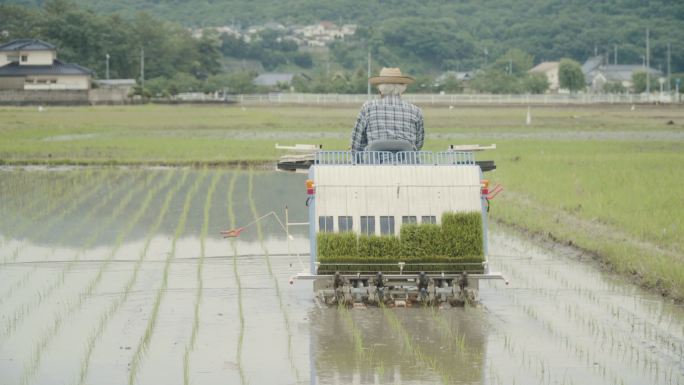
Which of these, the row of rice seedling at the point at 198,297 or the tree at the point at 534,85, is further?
the tree at the point at 534,85

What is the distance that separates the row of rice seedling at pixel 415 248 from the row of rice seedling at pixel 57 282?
238 centimetres

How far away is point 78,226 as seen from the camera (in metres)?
15.8

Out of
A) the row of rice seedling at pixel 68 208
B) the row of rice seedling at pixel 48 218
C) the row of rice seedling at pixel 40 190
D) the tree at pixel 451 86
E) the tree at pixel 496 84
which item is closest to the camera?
the row of rice seedling at pixel 48 218

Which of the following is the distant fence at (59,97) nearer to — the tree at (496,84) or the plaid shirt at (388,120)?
the tree at (496,84)

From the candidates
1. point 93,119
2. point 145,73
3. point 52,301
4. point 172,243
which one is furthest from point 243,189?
point 145,73

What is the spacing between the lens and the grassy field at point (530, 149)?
14365mm

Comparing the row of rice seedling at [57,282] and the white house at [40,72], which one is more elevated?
the white house at [40,72]

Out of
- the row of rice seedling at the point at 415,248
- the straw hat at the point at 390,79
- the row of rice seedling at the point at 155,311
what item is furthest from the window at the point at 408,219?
the row of rice seedling at the point at 155,311

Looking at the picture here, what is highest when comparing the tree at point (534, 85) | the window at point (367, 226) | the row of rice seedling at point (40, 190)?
the tree at point (534, 85)

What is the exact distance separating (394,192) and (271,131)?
3484 cm

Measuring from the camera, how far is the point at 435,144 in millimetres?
34094

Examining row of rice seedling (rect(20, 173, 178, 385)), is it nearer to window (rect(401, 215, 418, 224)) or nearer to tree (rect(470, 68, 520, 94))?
window (rect(401, 215, 418, 224))

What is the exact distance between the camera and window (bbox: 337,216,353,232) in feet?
33.3

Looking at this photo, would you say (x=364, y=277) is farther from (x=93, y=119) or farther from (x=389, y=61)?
(x=389, y=61)
